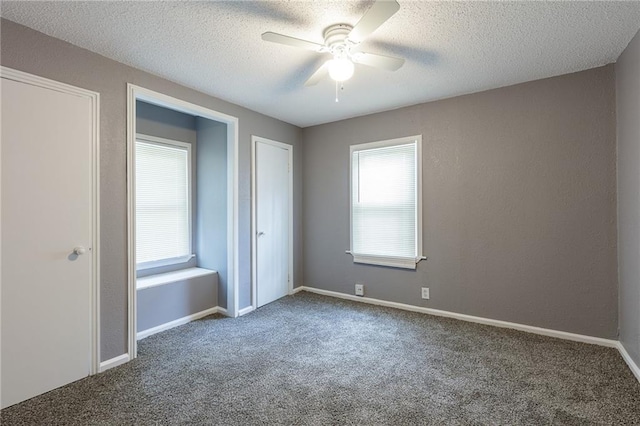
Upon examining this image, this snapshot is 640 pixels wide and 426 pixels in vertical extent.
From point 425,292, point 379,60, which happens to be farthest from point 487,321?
point 379,60

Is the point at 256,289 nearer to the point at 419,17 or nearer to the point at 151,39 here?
the point at 151,39

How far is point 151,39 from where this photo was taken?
2.19 m

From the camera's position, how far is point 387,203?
383cm

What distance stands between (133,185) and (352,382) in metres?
2.32

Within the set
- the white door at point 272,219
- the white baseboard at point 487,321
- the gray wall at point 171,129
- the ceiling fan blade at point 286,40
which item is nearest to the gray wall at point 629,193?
the white baseboard at point 487,321

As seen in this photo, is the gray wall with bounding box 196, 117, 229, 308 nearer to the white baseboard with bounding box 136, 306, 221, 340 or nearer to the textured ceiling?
the white baseboard with bounding box 136, 306, 221, 340

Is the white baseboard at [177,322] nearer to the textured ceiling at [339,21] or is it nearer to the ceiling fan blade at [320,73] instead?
the textured ceiling at [339,21]

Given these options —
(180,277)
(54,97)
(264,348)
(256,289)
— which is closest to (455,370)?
(264,348)

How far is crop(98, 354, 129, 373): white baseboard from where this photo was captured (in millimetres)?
2360

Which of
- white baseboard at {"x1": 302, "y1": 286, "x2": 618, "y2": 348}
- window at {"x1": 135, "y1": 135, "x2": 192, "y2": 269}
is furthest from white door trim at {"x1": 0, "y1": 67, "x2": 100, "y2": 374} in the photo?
white baseboard at {"x1": 302, "y1": 286, "x2": 618, "y2": 348}

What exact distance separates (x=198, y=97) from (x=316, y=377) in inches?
110

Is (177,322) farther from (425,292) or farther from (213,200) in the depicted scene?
(425,292)

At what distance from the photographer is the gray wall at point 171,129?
3.45 metres

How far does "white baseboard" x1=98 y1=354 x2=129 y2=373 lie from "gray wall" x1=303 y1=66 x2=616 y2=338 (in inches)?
105
